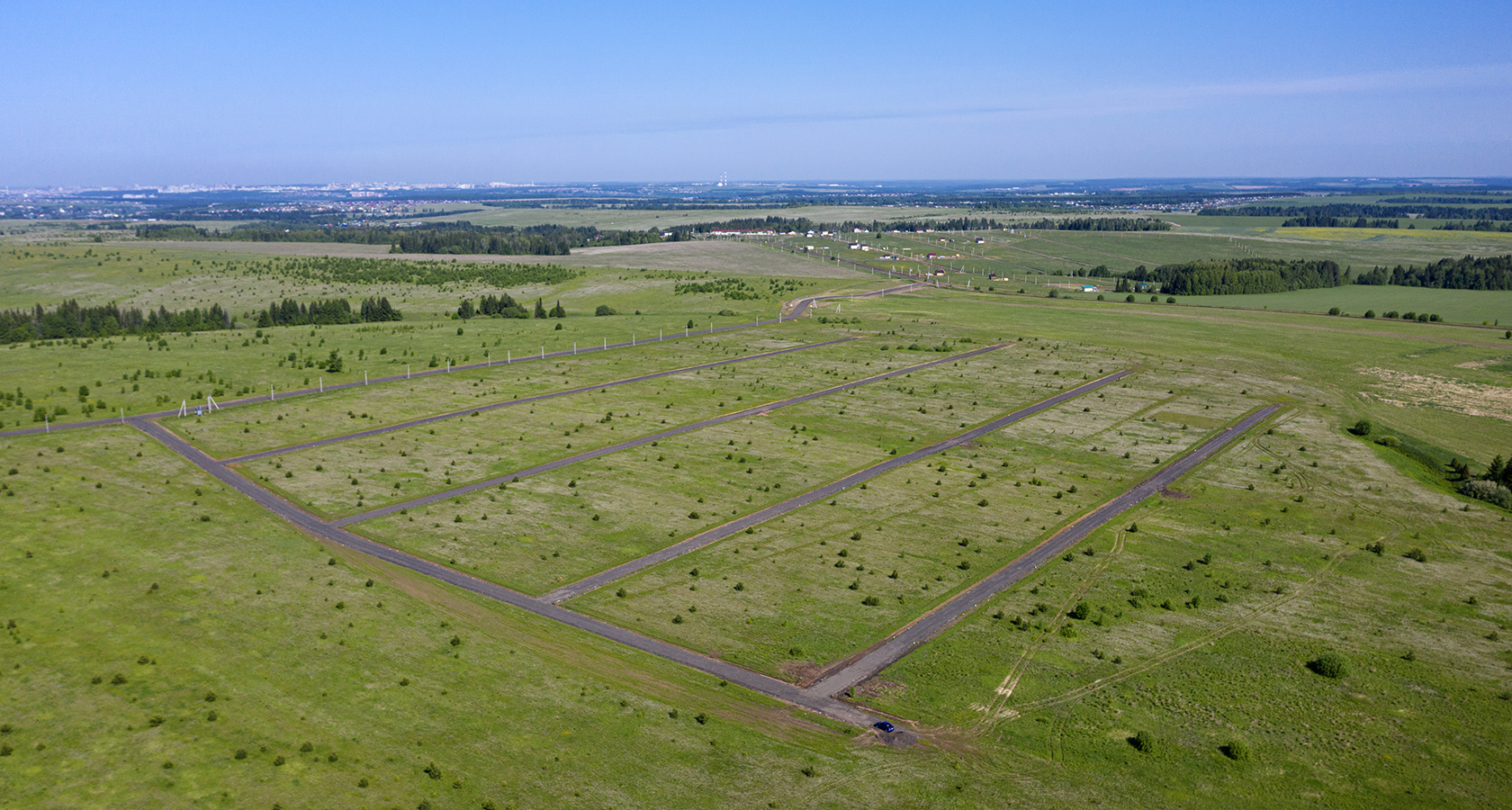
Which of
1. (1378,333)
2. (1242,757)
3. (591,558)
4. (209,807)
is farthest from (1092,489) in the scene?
(1378,333)

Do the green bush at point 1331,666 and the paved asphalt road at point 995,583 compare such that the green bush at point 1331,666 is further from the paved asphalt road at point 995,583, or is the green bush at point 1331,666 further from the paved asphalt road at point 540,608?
the paved asphalt road at point 540,608

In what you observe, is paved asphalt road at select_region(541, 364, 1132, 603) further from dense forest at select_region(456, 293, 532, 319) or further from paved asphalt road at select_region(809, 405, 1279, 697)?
dense forest at select_region(456, 293, 532, 319)

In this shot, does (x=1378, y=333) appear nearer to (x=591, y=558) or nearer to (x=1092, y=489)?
(x=1092, y=489)

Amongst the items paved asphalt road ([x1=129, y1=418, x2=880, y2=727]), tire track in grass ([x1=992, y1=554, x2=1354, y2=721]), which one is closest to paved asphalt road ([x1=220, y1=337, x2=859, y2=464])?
paved asphalt road ([x1=129, y1=418, x2=880, y2=727])

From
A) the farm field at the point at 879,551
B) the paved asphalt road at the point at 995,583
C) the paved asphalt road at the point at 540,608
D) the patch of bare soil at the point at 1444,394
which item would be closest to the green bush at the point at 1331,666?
the paved asphalt road at the point at 995,583

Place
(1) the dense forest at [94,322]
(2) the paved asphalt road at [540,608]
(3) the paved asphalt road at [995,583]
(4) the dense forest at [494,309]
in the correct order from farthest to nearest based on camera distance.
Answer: (4) the dense forest at [494,309] < (1) the dense forest at [94,322] < (3) the paved asphalt road at [995,583] < (2) the paved asphalt road at [540,608]
